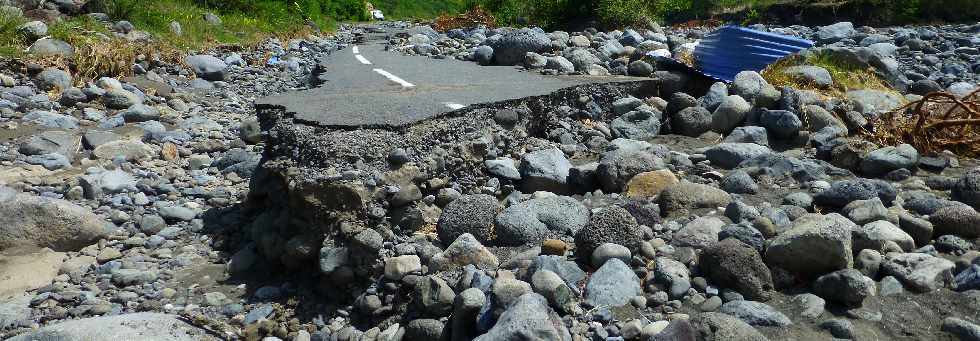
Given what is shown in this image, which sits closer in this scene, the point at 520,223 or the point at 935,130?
the point at 520,223

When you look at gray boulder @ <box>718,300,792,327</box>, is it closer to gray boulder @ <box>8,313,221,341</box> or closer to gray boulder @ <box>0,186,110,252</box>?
gray boulder @ <box>8,313,221,341</box>

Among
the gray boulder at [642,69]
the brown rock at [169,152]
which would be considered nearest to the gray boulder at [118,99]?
the brown rock at [169,152]

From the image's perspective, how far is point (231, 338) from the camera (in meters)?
3.24

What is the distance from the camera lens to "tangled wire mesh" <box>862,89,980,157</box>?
4648 millimetres

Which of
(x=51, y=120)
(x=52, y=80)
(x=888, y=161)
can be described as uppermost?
(x=888, y=161)

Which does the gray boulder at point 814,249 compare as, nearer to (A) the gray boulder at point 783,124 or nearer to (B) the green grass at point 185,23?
(A) the gray boulder at point 783,124

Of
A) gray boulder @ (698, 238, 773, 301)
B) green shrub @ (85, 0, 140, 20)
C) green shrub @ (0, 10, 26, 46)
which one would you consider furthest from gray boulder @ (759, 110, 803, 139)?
green shrub @ (85, 0, 140, 20)

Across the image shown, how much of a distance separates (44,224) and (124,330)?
142cm

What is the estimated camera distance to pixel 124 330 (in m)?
2.98

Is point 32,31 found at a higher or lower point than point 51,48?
higher

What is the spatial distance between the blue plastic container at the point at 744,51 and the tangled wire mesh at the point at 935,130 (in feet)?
4.75

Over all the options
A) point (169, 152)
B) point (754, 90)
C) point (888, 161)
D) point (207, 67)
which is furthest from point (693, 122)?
point (207, 67)

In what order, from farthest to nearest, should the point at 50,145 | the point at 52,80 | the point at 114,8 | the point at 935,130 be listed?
the point at 114,8 < the point at 52,80 < the point at 50,145 < the point at 935,130

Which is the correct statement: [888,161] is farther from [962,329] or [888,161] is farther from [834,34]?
[834,34]
